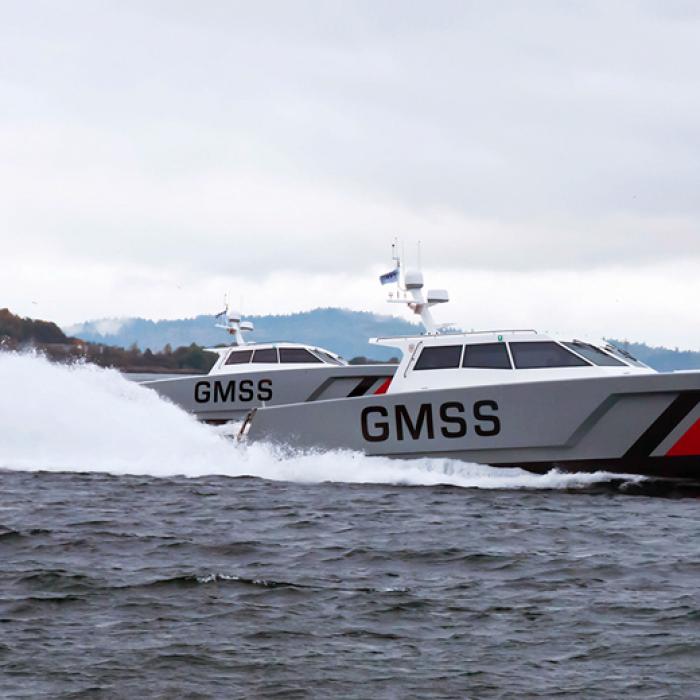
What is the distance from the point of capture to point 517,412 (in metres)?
14.5

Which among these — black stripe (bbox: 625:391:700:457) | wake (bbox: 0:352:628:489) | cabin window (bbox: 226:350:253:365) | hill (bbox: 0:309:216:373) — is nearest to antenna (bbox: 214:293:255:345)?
cabin window (bbox: 226:350:253:365)

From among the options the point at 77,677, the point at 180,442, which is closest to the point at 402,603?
the point at 77,677

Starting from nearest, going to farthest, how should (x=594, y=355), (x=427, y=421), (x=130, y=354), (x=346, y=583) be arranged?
(x=346, y=583) → (x=427, y=421) → (x=594, y=355) → (x=130, y=354)

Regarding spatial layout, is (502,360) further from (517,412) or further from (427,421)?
(427,421)

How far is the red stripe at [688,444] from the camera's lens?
45.7 feet

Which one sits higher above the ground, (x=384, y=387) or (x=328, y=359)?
(x=328, y=359)

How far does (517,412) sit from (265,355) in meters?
12.2

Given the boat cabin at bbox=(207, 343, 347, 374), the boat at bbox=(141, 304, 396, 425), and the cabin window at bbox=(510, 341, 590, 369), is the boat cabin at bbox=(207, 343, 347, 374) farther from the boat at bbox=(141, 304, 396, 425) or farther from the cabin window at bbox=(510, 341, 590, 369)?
the cabin window at bbox=(510, 341, 590, 369)

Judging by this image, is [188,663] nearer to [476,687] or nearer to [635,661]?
[476,687]

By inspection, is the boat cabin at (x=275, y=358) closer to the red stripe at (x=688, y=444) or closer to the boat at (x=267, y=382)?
the boat at (x=267, y=382)

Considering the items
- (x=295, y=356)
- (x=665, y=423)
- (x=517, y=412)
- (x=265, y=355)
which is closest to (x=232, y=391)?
(x=265, y=355)

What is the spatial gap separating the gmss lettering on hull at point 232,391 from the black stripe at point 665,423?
12.0 m

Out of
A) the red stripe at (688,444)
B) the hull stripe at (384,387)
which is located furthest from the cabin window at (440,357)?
the hull stripe at (384,387)

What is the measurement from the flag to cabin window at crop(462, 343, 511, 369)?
2795 mm
